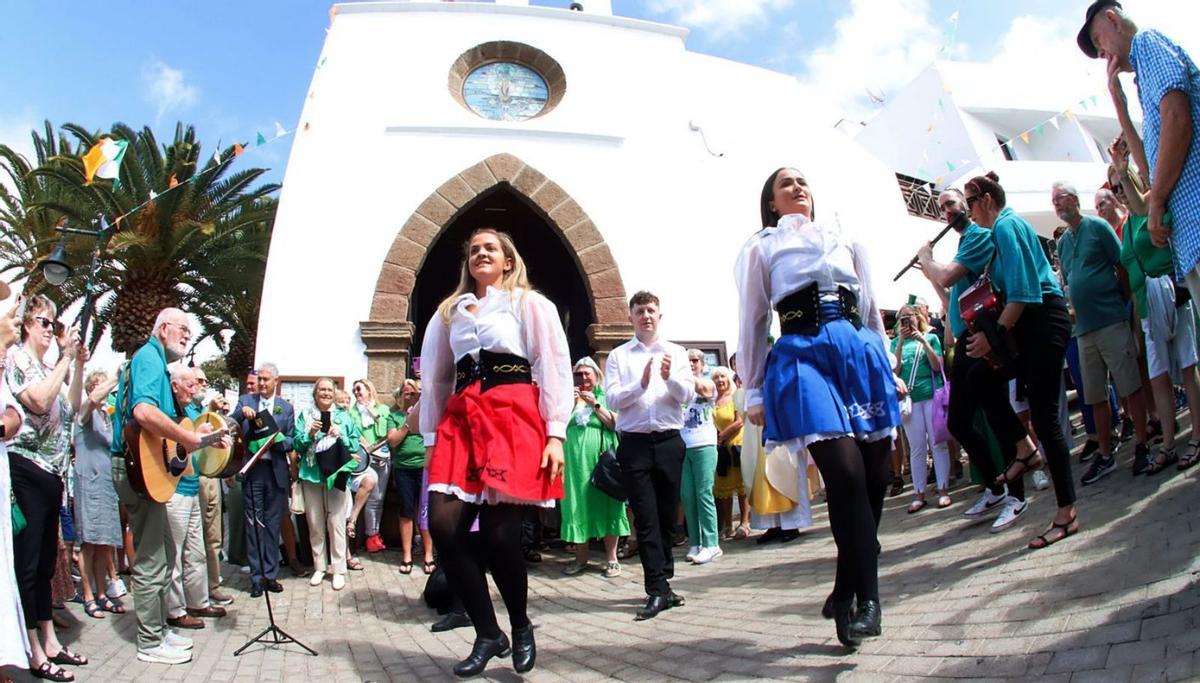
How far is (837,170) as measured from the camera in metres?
10.8

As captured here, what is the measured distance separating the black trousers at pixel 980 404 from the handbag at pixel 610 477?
2096mm

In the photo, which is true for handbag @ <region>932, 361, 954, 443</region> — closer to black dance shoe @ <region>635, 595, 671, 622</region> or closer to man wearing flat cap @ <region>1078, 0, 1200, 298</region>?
black dance shoe @ <region>635, 595, 671, 622</region>

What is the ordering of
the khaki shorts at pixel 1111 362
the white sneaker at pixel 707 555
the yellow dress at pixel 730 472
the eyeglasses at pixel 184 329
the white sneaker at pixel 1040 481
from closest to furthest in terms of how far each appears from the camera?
the eyeglasses at pixel 184 329 → the khaki shorts at pixel 1111 362 → the white sneaker at pixel 1040 481 → the white sneaker at pixel 707 555 → the yellow dress at pixel 730 472

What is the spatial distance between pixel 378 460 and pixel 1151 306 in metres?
6.10

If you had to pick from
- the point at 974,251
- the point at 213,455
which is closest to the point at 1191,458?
the point at 974,251

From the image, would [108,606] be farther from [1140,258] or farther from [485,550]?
[1140,258]

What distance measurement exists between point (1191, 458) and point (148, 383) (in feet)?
18.3

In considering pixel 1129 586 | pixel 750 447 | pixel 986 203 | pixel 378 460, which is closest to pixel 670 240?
pixel 750 447

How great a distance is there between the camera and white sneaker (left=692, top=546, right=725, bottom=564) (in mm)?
5797

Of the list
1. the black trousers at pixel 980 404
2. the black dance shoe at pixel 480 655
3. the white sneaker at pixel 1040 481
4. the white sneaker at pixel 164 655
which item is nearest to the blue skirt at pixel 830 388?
the black dance shoe at pixel 480 655

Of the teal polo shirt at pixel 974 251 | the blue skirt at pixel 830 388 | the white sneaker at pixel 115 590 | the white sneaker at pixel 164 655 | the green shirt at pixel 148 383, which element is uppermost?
the teal polo shirt at pixel 974 251

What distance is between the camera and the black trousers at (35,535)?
150 inches

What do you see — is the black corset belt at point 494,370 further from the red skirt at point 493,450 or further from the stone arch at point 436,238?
the stone arch at point 436,238

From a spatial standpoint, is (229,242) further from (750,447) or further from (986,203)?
(986,203)
